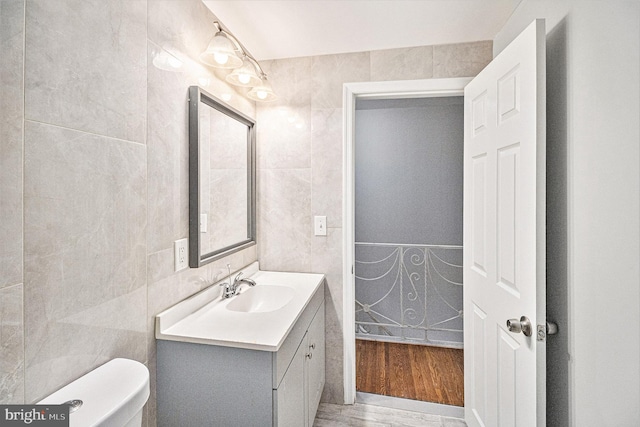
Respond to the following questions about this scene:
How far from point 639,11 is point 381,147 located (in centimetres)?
233

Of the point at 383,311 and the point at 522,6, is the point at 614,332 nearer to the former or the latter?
the point at 522,6

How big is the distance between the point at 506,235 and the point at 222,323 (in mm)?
1318

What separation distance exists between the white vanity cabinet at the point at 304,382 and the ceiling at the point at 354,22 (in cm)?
170

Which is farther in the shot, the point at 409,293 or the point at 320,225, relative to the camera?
the point at 409,293

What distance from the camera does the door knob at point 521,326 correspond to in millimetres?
1198

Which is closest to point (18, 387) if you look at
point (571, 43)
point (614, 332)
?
point (614, 332)

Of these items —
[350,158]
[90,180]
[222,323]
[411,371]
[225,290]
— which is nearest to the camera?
[90,180]

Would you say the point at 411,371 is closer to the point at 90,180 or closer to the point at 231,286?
the point at 231,286

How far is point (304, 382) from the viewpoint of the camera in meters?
1.58

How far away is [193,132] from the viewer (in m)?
1.48

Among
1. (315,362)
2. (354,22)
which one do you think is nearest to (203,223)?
(315,362)

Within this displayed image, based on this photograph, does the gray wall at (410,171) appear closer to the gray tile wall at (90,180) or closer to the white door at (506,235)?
the white door at (506,235)

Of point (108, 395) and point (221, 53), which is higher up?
point (221, 53)

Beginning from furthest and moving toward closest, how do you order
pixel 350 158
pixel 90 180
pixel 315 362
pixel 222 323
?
pixel 350 158, pixel 315 362, pixel 222 323, pixel 90 180
